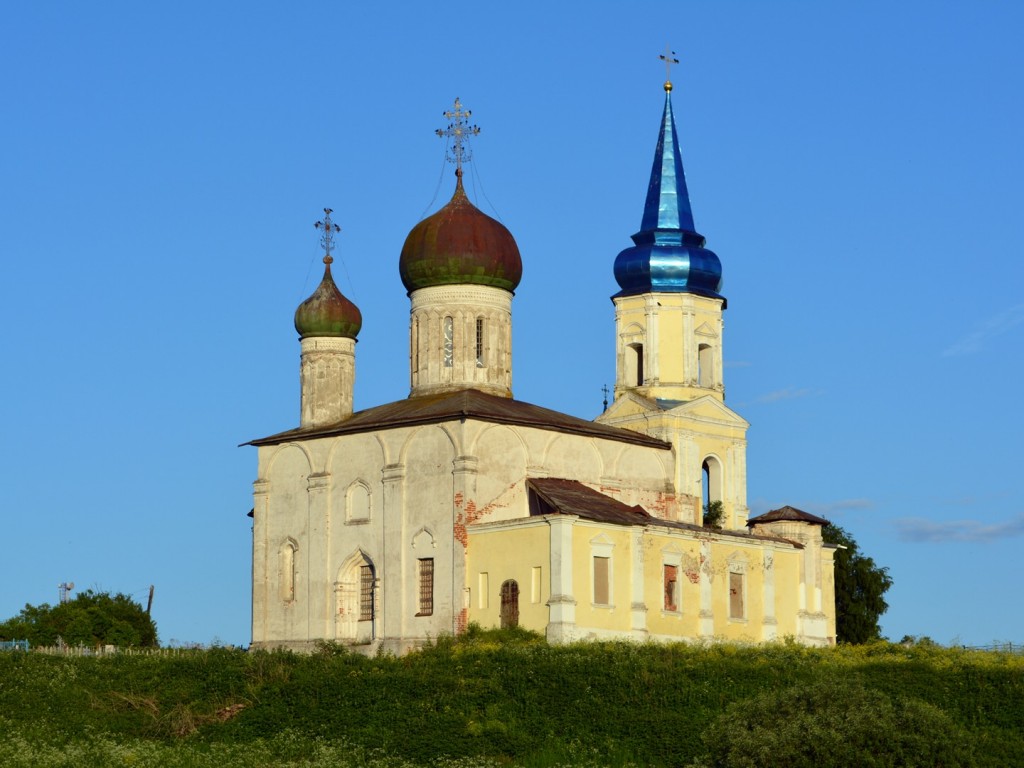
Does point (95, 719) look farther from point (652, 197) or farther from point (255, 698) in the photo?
point (652, 197)

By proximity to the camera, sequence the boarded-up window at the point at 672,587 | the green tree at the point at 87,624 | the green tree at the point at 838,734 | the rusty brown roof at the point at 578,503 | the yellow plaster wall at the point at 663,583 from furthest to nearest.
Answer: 1. the green tree at the point at 87,624
2. the boarded-up window at the point at 672,587
3. the yellow plaster wall at the point at 663,583
4. the rusty brown roof at the point at 578,503
5. the green tree at the point at 838,734

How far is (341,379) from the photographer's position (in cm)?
4669

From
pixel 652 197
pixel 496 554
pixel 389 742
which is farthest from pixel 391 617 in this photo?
pixel 652 197

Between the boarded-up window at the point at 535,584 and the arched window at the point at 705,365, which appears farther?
the arched window at the point at 705,365

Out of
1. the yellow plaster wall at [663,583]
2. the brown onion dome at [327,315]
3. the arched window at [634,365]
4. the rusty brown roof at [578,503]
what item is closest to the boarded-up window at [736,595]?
the yellow plaster wall at [663,583]

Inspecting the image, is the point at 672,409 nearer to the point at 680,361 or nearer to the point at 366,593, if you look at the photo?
the point at 680,361

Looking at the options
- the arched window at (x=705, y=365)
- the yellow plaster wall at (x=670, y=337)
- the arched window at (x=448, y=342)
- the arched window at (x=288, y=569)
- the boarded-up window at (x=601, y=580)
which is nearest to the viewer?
the boarded-up window at (x=601, y=580)

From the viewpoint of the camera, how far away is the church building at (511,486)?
39812 mm

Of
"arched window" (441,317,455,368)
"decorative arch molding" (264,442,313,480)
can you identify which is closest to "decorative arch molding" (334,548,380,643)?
"decorative arch molding" (264,442,313,480)

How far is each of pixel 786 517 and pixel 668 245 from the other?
22.2 feet

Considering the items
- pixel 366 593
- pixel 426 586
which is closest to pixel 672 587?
pixel 426 586

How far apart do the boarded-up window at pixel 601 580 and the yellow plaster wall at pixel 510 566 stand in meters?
1.02

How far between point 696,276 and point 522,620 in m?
10.8

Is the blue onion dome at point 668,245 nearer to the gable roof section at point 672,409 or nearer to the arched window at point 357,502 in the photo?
the gable roof section at point 672,409
